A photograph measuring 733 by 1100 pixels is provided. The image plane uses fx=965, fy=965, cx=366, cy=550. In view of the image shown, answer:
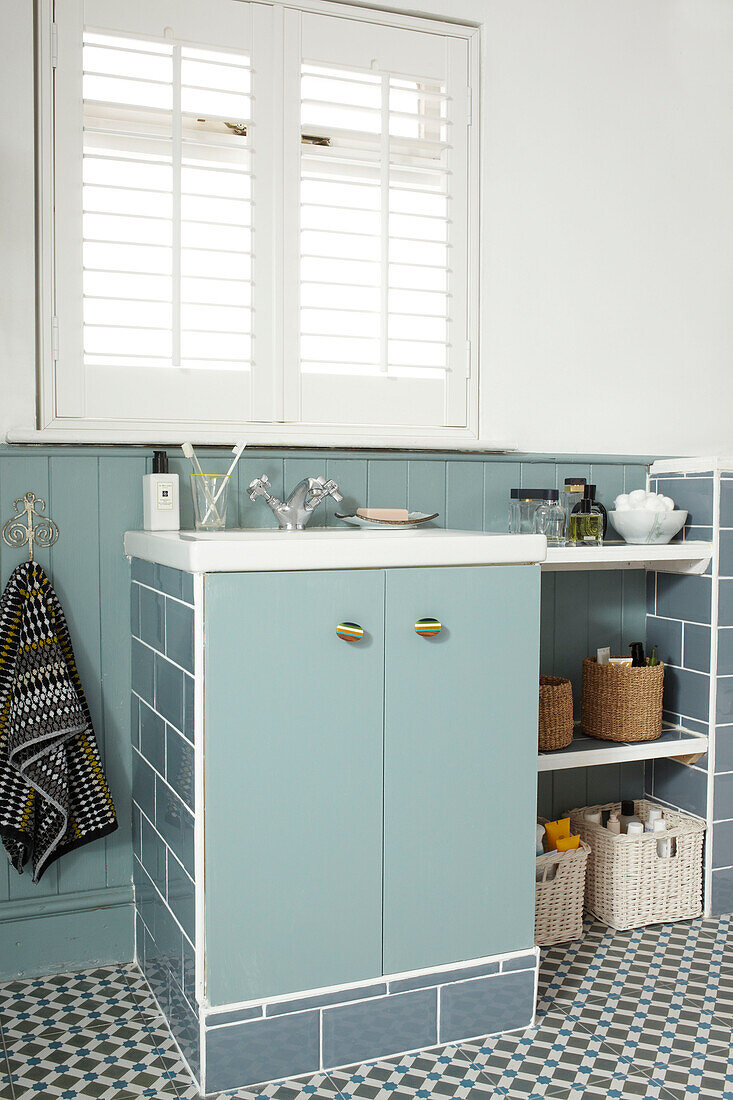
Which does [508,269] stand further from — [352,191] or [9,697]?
[9,697]

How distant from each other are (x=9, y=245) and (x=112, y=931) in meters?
1.50

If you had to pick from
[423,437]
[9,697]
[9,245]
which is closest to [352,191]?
[423,437]

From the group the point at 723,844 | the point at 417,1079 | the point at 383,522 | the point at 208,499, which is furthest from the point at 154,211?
the point at 723,844

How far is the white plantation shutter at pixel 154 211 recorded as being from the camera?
2.05 meters

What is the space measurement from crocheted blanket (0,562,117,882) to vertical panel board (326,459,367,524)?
2.19 ft

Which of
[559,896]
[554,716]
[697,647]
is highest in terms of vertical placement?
[697,647]

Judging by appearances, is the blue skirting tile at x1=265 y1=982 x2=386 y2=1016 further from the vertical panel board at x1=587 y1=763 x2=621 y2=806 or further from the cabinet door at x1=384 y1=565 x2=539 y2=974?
the vertical panel board at x1=587 y1=763 x2=621 y2=806

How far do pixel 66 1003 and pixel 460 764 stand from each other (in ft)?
3.13

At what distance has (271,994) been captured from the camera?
1671mm

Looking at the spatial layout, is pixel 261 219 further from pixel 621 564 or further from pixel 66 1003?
pixel 66 1003

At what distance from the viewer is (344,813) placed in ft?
5.62

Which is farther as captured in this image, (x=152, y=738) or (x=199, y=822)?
(x=152, y=738)

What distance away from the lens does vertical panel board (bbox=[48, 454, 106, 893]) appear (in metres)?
2.08

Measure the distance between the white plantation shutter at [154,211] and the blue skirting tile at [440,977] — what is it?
1.24 m
